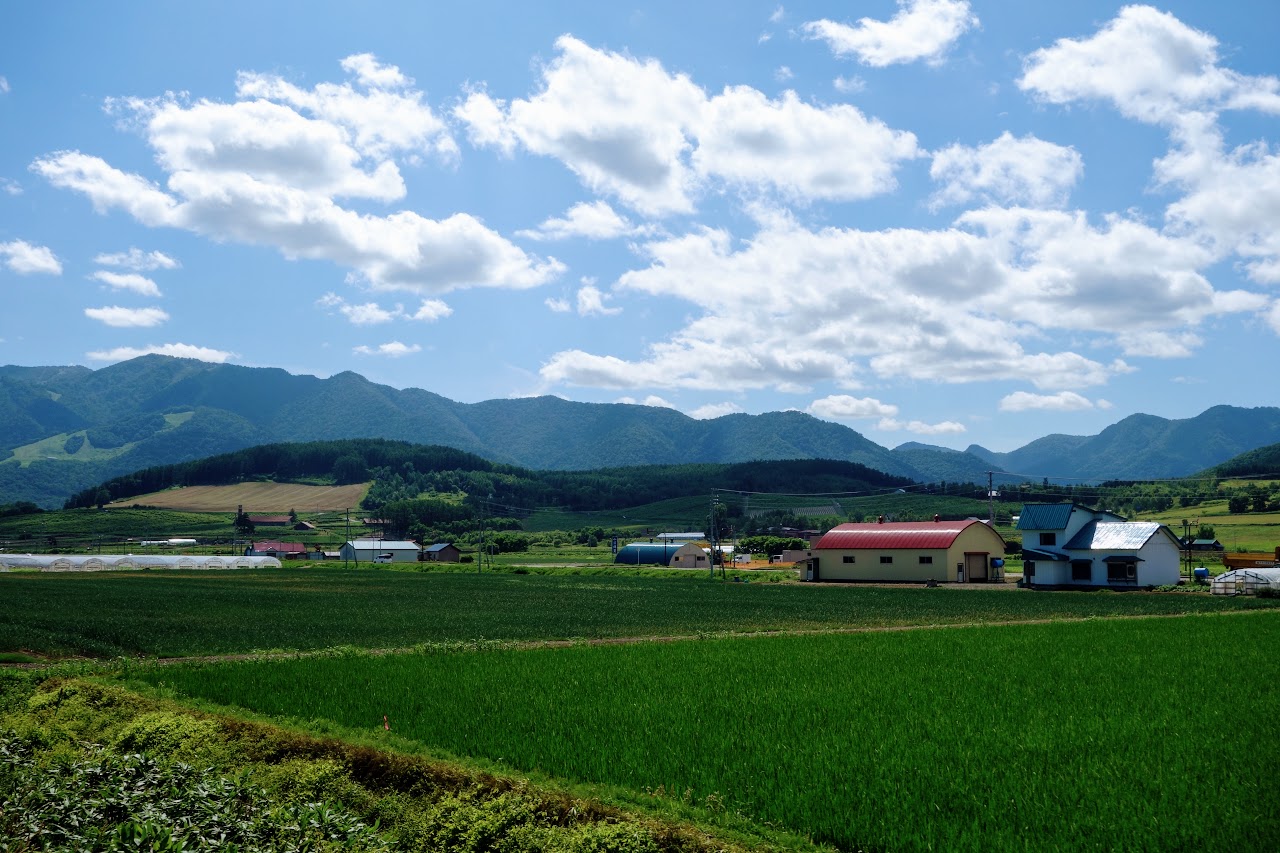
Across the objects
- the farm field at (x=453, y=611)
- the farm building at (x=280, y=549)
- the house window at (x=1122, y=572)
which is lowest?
the farm building at (x=280, y=549)

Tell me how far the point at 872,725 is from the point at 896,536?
2688 inches

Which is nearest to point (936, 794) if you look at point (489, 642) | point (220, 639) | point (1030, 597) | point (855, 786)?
point (855, 786)

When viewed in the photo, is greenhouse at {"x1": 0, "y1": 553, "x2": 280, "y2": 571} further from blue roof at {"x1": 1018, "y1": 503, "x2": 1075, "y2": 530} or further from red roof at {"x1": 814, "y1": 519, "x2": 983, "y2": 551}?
blue roof at {"x1": 1018, "y1": 503, "x2": 1075, "y2": 530}

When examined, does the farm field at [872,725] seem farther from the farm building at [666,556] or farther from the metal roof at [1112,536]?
the farm building at [666,556]

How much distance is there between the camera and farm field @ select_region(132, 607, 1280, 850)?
9.88 metres

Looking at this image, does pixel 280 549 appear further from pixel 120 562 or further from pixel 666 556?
pixel 666 556

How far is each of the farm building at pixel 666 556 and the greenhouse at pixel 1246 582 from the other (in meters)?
65.0

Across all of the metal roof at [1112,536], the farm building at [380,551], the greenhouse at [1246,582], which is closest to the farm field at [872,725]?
the greenhouse at [1246,582]

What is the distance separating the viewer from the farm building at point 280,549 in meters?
141

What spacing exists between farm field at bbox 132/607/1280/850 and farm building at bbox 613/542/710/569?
9049 cm

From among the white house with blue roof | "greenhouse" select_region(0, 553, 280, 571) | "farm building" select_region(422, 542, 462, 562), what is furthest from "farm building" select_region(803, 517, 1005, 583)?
"farm building" select_region(422, 542, 462, 562)

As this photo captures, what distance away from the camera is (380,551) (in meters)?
142

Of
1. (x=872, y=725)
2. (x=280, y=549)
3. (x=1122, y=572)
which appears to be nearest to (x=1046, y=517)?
(x=1122, y=572)

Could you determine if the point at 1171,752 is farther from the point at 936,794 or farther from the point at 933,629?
the point at 933,629
